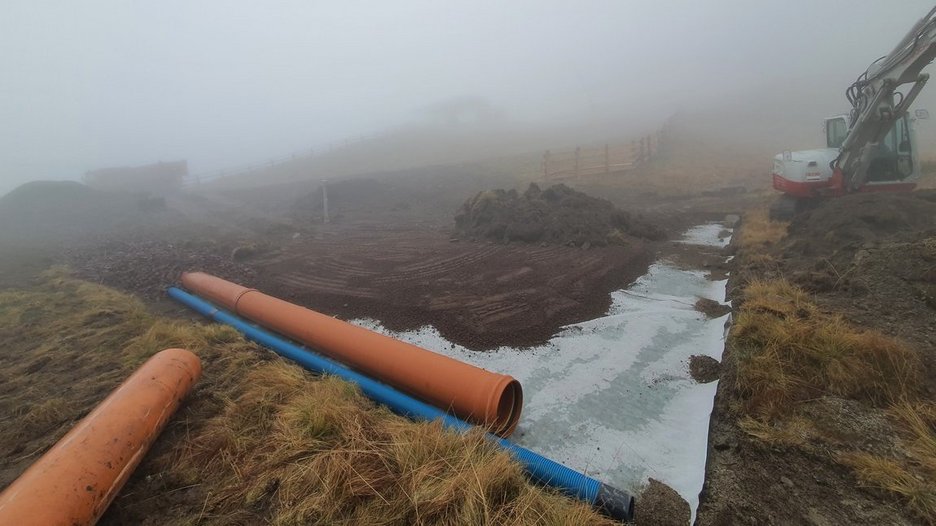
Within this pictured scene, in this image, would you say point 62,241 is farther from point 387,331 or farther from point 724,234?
point 724,234

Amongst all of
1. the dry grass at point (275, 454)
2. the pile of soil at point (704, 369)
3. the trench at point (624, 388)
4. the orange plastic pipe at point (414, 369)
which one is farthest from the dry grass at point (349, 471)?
the pile of soil at point (704, 369)

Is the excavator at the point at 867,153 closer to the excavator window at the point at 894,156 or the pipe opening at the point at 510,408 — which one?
the excavator window at the point at 894,156

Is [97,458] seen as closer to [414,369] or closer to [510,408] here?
[414,369]

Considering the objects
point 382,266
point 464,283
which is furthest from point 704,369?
point 382,266

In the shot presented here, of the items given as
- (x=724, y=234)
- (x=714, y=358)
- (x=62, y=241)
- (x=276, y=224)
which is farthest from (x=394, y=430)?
(x=62, y=241)

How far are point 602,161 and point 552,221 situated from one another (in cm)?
1663

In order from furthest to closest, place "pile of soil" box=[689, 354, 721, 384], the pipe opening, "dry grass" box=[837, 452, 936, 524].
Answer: "pile of soil" box=[689, 354, 721, 384] → the pipe opening → "dry grass" box=[837, 452, 936, 524]

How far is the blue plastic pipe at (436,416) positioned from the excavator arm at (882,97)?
11.4 meters

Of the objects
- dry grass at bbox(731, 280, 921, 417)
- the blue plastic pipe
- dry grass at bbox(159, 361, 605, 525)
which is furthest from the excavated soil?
dry grass at bbox(159, 361, 605, 525)

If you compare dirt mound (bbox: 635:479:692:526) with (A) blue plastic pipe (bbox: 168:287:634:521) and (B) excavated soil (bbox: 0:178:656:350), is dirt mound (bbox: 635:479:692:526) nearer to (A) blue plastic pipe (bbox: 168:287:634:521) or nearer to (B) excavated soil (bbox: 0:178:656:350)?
(A) blue plastic pipe (bbox: 168:287:634:521)

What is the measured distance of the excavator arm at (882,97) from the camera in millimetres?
8570

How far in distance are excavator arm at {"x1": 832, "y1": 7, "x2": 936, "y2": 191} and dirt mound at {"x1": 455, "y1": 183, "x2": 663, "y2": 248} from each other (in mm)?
4742

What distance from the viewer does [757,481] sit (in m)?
3.15

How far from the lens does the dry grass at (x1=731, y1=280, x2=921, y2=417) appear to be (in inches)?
154
